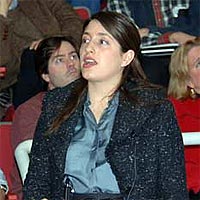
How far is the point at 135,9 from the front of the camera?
3.46 metres

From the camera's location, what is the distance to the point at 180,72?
2.98 m

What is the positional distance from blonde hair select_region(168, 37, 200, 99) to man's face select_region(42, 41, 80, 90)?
403 mm

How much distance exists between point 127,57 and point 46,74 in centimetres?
81

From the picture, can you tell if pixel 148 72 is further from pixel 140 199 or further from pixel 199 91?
pixel 140 199

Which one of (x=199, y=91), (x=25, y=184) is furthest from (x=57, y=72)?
(x=25, y=184)

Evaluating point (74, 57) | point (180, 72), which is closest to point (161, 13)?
point (180, 72)

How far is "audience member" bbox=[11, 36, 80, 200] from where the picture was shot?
2.71 m

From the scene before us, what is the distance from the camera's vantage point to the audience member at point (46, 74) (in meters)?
2.71

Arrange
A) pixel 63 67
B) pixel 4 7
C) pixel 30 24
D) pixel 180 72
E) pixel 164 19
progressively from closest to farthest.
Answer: pixel 63 67
pixel 180 72
pixel 4 7
pixel 30 24
pixel 164 19

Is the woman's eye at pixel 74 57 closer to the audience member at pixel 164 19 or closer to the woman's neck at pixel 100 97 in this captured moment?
the audience member at pixel 164 19

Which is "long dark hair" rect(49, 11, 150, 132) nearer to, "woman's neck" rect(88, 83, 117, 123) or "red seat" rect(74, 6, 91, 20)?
"woman's neck" rect(88, 83, 117, 123)

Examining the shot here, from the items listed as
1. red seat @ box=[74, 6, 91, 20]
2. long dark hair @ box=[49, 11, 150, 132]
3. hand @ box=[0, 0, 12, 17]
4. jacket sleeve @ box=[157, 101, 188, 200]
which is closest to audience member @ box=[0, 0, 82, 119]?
hand @ box=[0, 0, 12, 17]

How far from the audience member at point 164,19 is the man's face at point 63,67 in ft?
1.10

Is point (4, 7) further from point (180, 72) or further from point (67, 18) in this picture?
point (180, 72)
